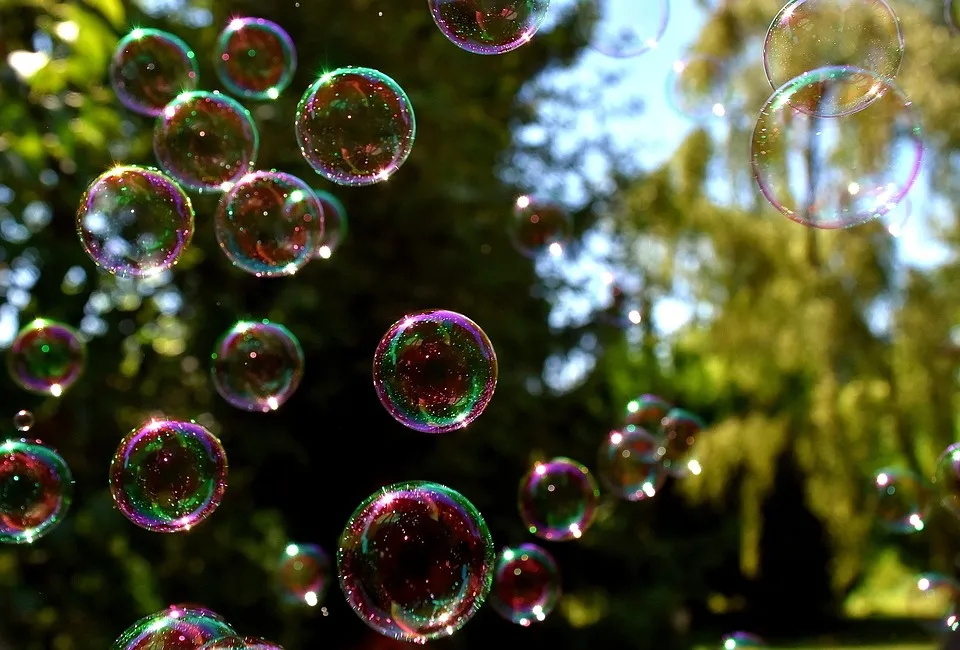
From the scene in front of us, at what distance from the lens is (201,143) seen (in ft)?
11.5

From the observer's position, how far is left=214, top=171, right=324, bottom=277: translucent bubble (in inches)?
137

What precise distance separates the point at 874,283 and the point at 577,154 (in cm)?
262

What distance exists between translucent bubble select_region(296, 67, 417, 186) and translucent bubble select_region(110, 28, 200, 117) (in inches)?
32.4

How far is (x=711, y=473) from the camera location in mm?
9070

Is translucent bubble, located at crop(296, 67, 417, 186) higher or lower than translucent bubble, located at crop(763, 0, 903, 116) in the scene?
lower

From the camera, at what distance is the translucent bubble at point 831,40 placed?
3.17m

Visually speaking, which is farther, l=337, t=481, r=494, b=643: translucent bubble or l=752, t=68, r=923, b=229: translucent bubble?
l=752, t=68, r=923, b=229: translucent bubble

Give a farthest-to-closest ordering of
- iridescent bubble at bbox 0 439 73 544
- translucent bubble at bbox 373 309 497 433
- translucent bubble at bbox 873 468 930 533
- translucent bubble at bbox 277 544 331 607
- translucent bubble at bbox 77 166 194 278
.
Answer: translucent bubble at bbox 277 544 331 607 < translucent bubble at bbox 873 468 930 533 < translucent bubble at bbox 77 166 194 278 < iridescent bubble at bbox 0 439 73 544 < translucent bubble at bbox 373 309 497 433

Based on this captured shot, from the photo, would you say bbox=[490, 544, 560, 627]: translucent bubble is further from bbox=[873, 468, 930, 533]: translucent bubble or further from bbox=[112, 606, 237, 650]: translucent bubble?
bbox=[873, 468, 930, 533]: translucent bubble

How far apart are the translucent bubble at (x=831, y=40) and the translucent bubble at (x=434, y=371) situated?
1347 mm

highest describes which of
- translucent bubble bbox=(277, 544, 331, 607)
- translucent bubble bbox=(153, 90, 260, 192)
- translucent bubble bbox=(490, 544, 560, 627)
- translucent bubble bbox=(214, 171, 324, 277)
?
translucent bubble bbox=(153, 90, 260, 192)

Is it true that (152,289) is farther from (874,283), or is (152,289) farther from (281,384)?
(874,283)

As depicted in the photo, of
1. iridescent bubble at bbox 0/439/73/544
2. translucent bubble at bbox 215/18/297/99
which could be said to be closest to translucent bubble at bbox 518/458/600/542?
iridescent bubble at bbox 0/439/73/544

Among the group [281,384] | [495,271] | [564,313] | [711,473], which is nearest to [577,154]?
[564,313]
